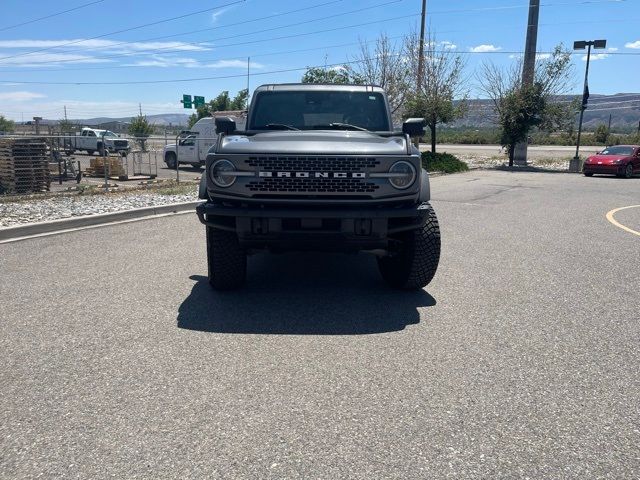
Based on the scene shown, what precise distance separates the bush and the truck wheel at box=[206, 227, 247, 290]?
20.3 meters

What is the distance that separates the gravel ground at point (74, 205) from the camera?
9.97m

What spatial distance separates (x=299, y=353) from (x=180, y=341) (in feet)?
3.05

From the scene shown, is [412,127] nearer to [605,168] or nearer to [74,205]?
[74,205]

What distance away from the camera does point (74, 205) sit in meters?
11.5

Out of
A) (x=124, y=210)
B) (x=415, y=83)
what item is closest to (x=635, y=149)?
(x=415, y=83)

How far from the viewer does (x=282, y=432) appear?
3.05 meters

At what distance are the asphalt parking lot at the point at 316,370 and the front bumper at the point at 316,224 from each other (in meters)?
0.65

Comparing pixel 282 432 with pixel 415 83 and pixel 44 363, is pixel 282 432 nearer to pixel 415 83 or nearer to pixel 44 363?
pixel 44 363

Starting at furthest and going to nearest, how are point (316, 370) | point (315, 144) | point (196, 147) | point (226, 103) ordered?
1. point (226, 103)
2. point (196, 147)
3. point (315, 144)
4. point (316, 370)

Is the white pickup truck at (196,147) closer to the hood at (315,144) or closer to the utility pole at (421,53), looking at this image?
the utility pole at (421,53)

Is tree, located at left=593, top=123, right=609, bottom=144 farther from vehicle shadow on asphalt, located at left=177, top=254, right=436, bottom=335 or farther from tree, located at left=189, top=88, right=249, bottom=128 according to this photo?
vehicle shadow on asphalt, located at left=177, top=254, right=436, bottom=335

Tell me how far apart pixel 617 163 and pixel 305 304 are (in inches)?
911

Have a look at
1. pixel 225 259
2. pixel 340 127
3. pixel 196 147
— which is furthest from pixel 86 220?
pixel 196 147

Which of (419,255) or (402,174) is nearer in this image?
(402,174)
